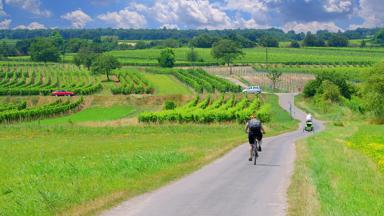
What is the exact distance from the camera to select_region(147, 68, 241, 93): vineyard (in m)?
110

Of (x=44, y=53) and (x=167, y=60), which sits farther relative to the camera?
(x=44, y=53)

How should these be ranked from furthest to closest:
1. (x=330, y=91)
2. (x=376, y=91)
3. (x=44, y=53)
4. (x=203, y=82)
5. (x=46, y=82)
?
1. (x=44, y=53)
2. (x=46, y=82)
3. (x=203, y=82)
4. (x=330, y=91)
5. (x=376, y=91)

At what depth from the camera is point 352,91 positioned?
107000mm

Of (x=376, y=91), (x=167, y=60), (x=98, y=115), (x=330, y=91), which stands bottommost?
(x=98, y=115)

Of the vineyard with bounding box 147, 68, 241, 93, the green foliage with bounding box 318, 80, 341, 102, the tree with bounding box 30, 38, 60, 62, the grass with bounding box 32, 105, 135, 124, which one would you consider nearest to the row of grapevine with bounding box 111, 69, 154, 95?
the vineyard with bounding box 147, 68, 241, 93

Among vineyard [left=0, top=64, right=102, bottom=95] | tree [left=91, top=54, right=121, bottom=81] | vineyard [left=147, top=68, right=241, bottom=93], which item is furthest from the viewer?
tree [left=91, top=54, right=121, bottom=81]

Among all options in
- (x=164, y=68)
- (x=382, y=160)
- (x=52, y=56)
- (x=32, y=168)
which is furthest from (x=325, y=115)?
(x=52, y=56)

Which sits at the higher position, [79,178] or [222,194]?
[222,194]

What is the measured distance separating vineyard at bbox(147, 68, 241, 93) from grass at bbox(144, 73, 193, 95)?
1.43 metres

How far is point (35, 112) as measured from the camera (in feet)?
257

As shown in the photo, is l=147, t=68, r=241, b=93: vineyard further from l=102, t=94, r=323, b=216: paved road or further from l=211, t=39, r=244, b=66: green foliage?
l=102, t=94, r=323, b=216: paved road

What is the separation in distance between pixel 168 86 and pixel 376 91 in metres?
54.8

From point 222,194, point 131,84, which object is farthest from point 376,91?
point 222,194

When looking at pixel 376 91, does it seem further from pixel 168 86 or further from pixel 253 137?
pixel 168 86
